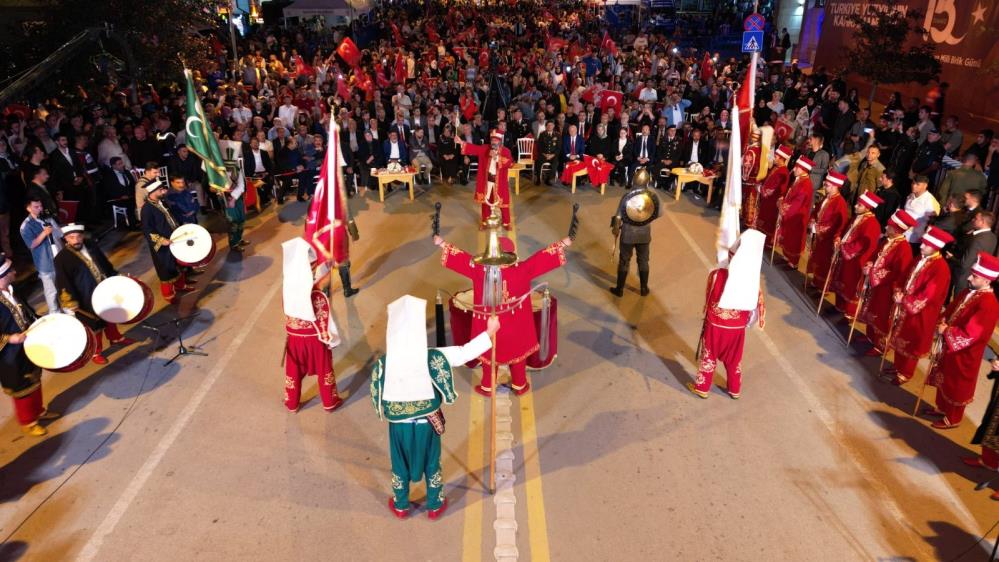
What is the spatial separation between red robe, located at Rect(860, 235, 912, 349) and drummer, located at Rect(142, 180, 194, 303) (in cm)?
942

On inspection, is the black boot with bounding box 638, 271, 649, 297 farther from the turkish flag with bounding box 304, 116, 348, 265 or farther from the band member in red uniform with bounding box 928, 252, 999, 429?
the turkish flag with bounding box 304, 116, 348, 265

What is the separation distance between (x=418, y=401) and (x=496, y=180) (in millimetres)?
7195

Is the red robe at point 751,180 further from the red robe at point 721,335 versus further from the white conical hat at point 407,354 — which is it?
the white conical hat at point 407,354

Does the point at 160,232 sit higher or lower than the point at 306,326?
higher

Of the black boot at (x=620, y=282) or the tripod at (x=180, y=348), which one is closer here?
the tripod at (x=180, y=348)

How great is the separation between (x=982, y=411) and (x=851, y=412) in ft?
4.81

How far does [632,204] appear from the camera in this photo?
9.12m

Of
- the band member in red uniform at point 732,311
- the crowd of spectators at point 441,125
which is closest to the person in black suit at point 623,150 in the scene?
the crowd of spectators at point 441,125

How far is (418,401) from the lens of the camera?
202 inches

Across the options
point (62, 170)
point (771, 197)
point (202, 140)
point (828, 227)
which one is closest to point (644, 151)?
point (771, 197)

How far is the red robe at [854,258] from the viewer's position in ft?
28.5

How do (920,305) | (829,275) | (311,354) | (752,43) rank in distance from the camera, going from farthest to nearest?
(752,43), (829,275), (920,305), (311,354)

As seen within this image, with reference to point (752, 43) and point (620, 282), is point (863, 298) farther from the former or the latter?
point (752, 43)

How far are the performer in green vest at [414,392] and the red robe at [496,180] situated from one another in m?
6.52
